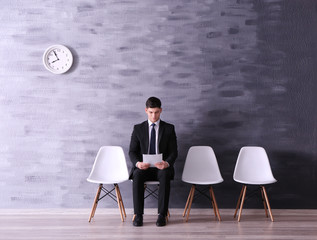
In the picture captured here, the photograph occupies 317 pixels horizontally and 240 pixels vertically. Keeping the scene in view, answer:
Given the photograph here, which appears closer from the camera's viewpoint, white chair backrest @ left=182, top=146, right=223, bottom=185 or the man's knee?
the man's knee

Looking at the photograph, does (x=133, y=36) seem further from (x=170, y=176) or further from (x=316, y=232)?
(x=316, y=232)

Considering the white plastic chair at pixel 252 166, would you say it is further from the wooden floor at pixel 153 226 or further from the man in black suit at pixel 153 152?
the man in black suit at pixel 153 152

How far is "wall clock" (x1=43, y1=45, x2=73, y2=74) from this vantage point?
348 centimetres

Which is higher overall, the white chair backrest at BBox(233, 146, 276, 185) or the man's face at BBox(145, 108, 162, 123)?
the man's face at BBox(145, 108, 162, 123)

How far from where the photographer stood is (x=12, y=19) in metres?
3.50

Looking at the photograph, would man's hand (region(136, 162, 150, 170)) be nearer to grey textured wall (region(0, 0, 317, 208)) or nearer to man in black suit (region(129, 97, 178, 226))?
man in black suit (region(129, 97, 178, 226))

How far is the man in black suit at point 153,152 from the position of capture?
2932 mm

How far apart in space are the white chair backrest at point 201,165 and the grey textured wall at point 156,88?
8.1 inches

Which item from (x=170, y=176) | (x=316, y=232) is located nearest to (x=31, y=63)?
(x=170, y=176)

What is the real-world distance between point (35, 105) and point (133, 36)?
4.82 feet

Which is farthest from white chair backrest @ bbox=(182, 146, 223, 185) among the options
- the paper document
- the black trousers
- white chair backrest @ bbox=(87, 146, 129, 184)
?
white chair backrest @ bbox=(87, 146, 129, 184)

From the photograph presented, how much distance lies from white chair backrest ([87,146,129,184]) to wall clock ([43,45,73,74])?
1.10m

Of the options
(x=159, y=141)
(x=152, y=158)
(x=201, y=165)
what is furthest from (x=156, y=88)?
(x=201, y=165)

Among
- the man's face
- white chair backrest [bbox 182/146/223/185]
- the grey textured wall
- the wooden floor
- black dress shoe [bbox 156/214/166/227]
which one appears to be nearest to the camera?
the wooden floor
